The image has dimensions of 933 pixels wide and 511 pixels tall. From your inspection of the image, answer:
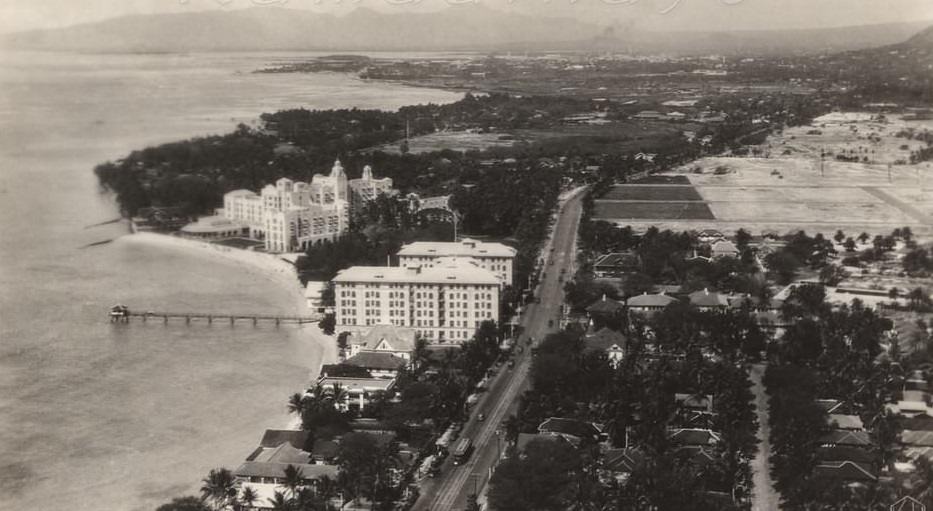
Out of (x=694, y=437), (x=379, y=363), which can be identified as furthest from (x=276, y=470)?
(x=694, y=437)

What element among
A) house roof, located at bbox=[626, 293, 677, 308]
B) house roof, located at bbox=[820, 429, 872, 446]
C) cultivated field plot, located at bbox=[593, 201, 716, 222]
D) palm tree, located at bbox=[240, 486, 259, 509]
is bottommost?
palm tree, located at bbox=[240, 486, 259, 509]

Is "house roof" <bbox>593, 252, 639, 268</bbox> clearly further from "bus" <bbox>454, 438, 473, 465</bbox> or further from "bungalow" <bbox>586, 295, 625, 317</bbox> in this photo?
"bus" <bbox>454, 438, 473, 465</bbox>

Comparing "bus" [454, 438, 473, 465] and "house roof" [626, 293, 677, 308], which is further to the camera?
"house roof" [626, 293, 677, 308]

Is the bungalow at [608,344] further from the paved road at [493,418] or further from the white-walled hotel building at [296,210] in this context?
the white-walled hotel building at [296,210]

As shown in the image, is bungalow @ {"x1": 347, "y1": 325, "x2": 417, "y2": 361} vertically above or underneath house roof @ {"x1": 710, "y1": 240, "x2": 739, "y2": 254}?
underneath

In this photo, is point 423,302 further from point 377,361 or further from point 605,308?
point 605,308

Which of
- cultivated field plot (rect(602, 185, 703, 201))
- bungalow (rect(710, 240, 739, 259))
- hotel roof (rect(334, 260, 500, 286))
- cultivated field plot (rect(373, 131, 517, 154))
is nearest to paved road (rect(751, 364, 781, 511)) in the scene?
hotel roof (rect(334, 260, 500, 286))
